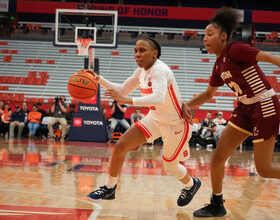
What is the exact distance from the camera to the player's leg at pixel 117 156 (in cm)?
344

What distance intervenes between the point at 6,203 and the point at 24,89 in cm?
1601

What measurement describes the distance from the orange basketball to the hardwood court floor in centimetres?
117

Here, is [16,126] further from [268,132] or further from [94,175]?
[268,132]

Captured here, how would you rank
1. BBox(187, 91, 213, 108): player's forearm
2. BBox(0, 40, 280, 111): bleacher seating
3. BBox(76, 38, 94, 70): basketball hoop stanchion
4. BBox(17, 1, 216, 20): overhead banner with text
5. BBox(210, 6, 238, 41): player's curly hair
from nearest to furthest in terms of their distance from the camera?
BBox(210, 6, 238, 41): player's curly hair → BBox(187, 91, 213, 108): player's forearm → BBox(76, 38, 94, 70): basketball hoop stanchion → BBox(0, 40, 280, 111): bleacher seating → BBox(17, 1, 216, 20): overhead banner with text

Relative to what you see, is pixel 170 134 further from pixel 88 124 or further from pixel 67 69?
pixel 67 69

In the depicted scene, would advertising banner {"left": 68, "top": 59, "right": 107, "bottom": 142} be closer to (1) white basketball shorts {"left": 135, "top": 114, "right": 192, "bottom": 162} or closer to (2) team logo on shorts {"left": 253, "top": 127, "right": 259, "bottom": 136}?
(1) white basketball shorts {"left": 135, "top": 114, "right": 192, "bottom": 162}

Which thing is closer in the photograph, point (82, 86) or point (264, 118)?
point (264, 118)

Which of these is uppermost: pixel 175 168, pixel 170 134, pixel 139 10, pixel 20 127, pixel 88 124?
pixel 139 10

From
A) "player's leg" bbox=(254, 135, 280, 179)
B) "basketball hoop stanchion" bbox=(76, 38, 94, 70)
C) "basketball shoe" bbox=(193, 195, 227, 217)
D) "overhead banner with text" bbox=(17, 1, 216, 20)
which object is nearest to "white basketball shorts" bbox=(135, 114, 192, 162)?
"basketball shoe" bbox=(193, 195, 227, 217)

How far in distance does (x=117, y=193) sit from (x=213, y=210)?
1259 mm

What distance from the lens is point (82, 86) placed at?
3861 mm

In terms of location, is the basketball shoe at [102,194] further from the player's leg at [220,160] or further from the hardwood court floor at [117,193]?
the player's leg at [220,160]

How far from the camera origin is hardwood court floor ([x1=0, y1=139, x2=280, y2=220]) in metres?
3.26

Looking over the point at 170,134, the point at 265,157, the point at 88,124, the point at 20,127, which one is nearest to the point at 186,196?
the point at 170,134
